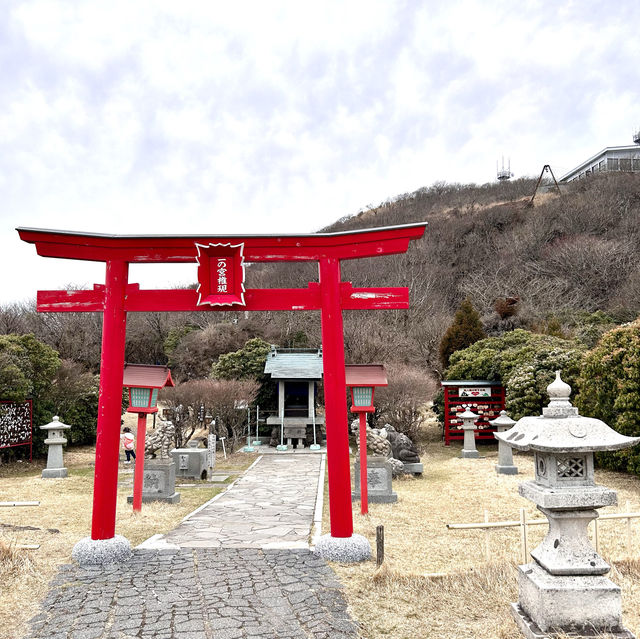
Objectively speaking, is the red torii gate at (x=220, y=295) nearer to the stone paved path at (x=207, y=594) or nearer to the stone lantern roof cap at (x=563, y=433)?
the stone paved path at (x=207, y=594)

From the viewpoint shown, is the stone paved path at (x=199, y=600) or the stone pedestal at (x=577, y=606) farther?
the stone paved path at (x=199, y=600)

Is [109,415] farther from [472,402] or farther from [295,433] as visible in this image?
[472,402]

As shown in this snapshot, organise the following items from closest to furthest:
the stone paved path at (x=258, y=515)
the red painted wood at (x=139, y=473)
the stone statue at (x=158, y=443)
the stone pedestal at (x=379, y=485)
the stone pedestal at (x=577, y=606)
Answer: the stone pedestal at (x=577, y=606) → the stone paved path at (x=258, y=515) → the red painted wood at (x=139, y=473) → the stone pedestal at (x=379, y=485) → the stone statue at (x=158, y=443)

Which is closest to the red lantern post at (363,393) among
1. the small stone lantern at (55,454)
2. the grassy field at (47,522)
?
the grassy field at (47,522)

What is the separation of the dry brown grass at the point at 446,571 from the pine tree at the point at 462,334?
13991 mm

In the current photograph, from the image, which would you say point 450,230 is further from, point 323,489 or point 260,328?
point 323,489

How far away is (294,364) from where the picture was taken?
849 inches

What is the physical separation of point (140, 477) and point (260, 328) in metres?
25.6

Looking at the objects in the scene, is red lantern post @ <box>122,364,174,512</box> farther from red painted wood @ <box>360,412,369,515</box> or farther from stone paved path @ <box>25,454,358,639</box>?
red painted wood @ <box>360,412,369,515</box>

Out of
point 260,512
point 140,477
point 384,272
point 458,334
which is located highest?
point 384,272

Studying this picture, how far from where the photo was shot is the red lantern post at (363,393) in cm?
889

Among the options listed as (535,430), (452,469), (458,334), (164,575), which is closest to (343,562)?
(164,575)

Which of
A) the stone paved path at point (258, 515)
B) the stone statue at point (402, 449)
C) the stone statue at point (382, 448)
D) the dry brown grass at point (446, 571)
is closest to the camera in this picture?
the dry brown grass at point (446, 571)

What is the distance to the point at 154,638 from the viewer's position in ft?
14.3
